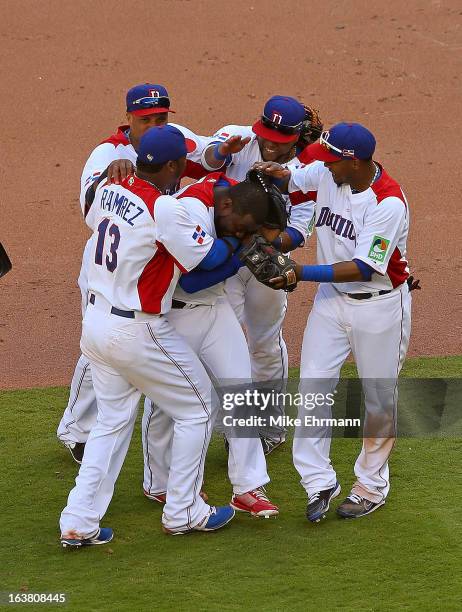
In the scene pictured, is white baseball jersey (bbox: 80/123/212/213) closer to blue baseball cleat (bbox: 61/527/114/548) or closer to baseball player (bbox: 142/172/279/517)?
baseball player (bbox: 142/172/279/517)

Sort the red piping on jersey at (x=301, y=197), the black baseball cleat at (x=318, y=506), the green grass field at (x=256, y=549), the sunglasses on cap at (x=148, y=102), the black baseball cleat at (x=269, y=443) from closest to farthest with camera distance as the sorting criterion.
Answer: the green grass field at (x=256, y=549), the black baseball cleat at (x=318, y=506), the red piping on jersey at (x=301, y=197), the sunglasses on cap at (x=148, y=102), the black baseball cleat at (x=269, y=443)

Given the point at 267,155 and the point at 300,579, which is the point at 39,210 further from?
the point at 300,579

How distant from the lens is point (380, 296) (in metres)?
5.38

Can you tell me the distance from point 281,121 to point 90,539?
2.32 metres

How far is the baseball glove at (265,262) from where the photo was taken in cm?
509

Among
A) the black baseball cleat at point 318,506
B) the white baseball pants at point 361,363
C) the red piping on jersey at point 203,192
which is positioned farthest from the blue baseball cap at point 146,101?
the black baseball cleat at point 318,506

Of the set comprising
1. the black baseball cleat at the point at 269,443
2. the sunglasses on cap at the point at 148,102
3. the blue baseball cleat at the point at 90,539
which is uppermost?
the sunglasses on cap at the point at 148,102

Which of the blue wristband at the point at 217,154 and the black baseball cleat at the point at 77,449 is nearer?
the blue wristband at the point at 217,154

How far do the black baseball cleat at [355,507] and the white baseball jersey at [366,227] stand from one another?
41.0 inches

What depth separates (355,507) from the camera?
5516mm

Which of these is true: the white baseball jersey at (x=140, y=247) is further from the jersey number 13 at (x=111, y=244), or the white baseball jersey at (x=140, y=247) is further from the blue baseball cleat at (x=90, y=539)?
the blue baseball cleat at (x=90, y=539)

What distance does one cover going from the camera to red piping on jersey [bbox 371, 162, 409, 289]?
207 inches

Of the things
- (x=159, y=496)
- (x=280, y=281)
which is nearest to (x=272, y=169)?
(x=280, y=281)

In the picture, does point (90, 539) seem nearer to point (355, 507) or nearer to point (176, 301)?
point (176, 301)
